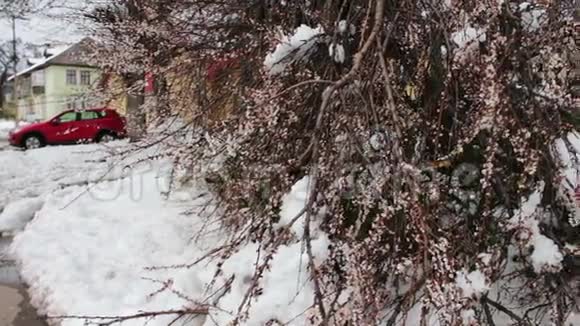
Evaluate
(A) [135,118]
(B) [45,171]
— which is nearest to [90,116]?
(B) [45,171]

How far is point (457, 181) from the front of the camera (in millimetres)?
3006

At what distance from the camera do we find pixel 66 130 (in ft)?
61.4

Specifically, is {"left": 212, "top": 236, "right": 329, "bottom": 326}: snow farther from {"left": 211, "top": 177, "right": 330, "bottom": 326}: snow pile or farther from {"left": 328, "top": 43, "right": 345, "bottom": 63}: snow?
{"left": 328, "top": 43, "right": 345, "bottom": 63}: snow

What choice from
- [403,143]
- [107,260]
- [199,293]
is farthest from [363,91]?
[107,260]

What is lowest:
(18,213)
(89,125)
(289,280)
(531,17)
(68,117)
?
(289,280)

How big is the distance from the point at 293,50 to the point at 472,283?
Answer: 1.82 meters

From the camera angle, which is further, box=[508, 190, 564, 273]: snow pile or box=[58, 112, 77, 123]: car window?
box=[58, 112, 77, 123]: car window

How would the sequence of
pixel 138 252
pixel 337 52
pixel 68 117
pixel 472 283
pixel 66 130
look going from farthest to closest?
pixel 68 117 → pixel 66 130 → pixel 138 252 → pixel 337 52 → pixel 472 283

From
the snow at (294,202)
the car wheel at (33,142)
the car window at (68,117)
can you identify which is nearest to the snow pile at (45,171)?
the car wheel at (33,142)

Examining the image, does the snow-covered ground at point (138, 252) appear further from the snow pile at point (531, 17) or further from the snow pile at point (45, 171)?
the snow pile at point (531, 17)

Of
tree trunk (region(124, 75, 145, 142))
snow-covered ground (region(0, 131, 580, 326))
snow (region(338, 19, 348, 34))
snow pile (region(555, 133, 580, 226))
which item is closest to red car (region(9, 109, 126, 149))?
snow-covered ground (region(0, 131, 580, 326))

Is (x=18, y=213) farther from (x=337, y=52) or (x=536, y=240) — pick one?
(x=536, y=240)

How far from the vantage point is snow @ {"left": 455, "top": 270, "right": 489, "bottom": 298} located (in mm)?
2482

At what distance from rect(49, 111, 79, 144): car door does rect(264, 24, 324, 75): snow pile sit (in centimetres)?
1641
